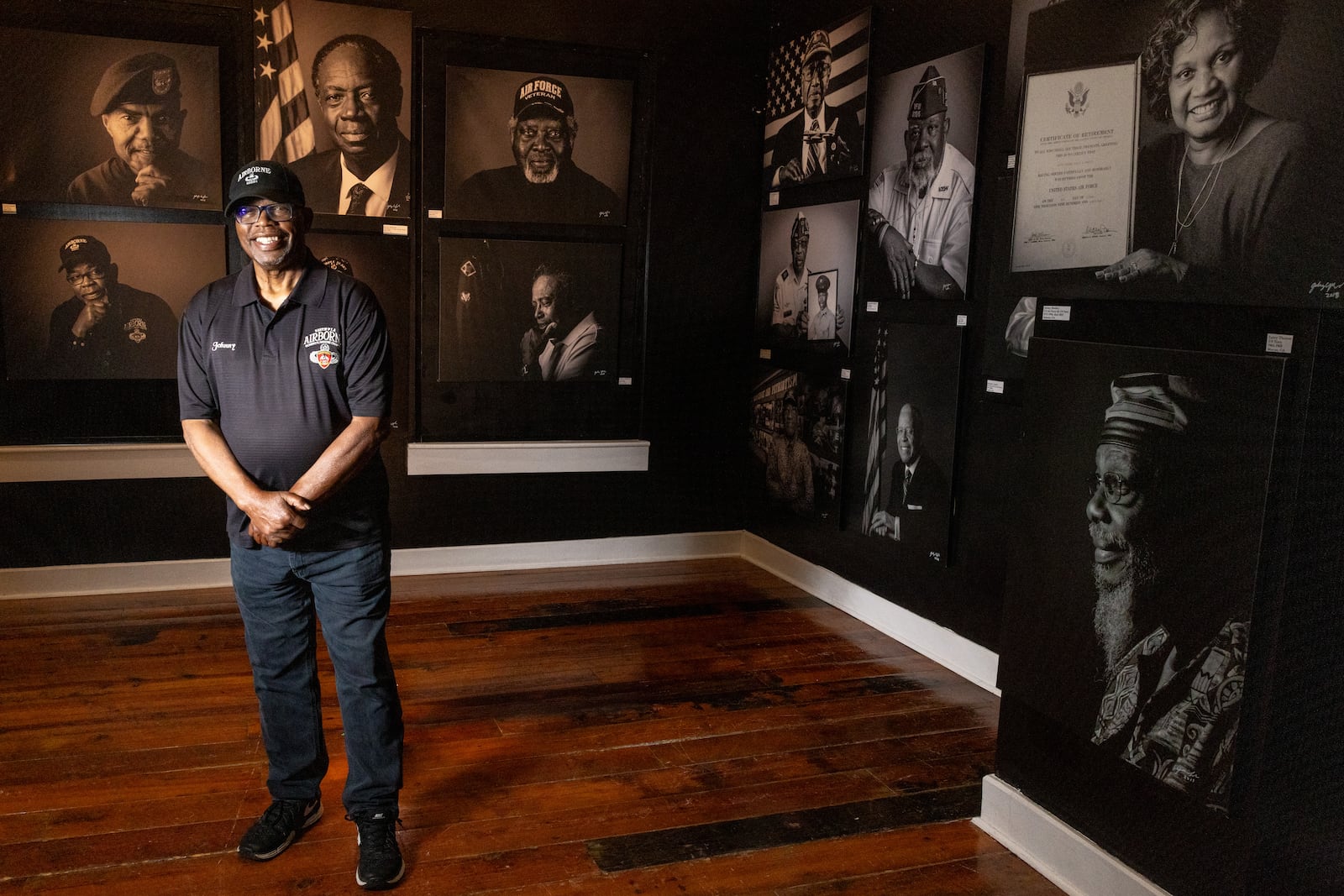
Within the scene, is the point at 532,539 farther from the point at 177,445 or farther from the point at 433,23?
the point at 433,23

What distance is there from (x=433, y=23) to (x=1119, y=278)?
12.5 ft

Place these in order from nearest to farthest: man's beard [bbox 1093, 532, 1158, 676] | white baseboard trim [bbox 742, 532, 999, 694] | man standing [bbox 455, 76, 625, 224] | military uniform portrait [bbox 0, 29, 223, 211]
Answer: man's beard [bbox 1093, 532, 1158, 676]
white baseboard trim [bbox 742, 532, 999, 694]
military uniform portrait [bbox 0, 29, 223, 211]
man standing [bbox 455, 76, 625, 224]

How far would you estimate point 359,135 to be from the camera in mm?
5312

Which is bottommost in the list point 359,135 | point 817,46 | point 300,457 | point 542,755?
point 542,755

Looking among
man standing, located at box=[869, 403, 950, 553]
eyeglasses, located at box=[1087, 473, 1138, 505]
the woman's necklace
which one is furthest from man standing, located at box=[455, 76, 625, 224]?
eyeglasses, located at box=[1087, 473, 1138, 505]

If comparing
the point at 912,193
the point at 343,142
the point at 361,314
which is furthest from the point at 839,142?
the point at 361,314

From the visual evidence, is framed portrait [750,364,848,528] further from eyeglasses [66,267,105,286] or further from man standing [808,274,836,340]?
eyeglasses [66,267,105,286]

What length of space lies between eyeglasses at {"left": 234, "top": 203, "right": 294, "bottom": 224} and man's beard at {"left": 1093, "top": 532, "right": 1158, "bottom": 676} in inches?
93.5

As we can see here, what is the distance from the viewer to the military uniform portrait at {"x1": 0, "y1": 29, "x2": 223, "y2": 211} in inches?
189

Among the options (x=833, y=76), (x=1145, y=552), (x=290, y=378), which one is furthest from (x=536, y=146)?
(x=1145, y=552)

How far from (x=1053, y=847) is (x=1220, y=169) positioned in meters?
2.05

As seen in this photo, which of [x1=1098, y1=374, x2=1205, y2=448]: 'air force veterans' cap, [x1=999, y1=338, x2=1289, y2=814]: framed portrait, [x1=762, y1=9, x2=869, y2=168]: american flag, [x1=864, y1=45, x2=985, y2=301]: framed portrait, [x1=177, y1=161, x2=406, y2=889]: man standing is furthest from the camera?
→ [x1=762, y1=9, x2=869, y2=168]: american flag

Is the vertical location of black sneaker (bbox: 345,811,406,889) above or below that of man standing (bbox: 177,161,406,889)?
below

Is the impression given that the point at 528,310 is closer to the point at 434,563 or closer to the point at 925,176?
the point at 434,563
